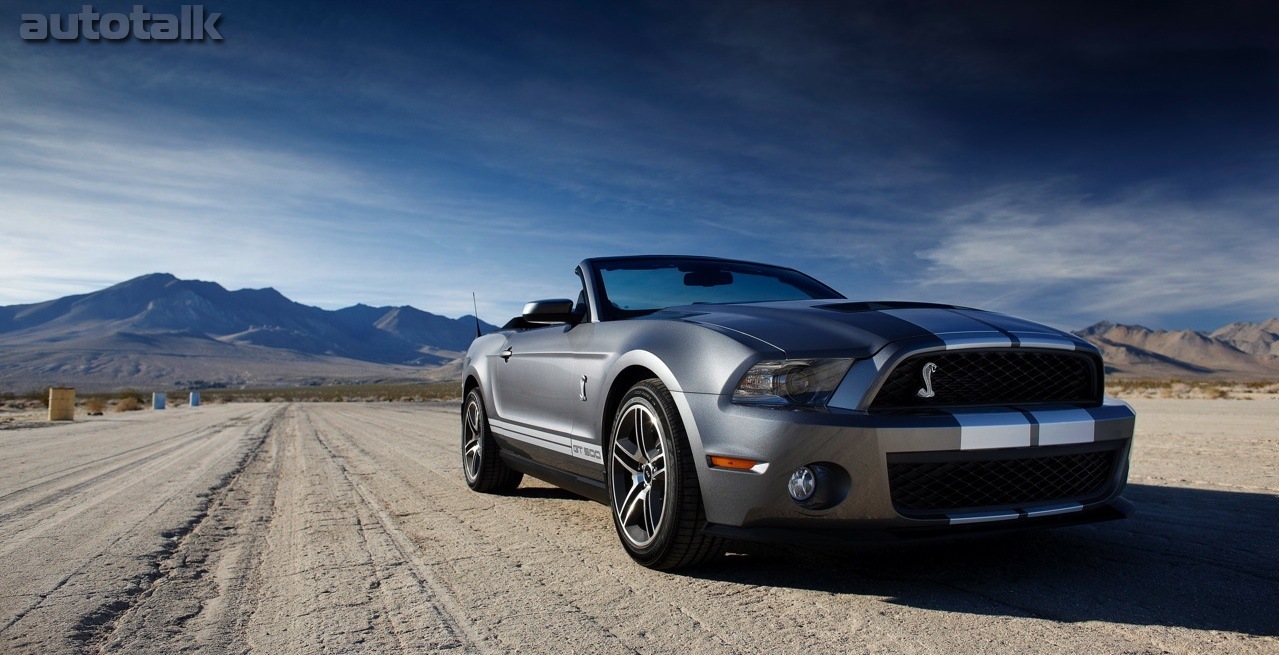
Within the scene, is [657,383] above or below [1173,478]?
above

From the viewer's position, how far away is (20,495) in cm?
617

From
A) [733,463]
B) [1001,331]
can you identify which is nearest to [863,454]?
[733,463]

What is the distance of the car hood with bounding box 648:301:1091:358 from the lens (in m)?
3.14

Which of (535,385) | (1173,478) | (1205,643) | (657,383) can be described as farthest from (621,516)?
(1173,478)

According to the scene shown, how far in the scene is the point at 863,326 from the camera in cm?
328

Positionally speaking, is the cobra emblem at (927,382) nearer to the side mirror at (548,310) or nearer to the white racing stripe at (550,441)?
the white racing stripe at (550,441)

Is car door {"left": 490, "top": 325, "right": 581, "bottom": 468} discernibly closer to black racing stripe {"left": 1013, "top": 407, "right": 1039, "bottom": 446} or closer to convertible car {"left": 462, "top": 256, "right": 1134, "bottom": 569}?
convertible car {"left": 462, "top": 256, "right": 1134, "bottom": 569}

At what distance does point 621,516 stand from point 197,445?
10.1 metres

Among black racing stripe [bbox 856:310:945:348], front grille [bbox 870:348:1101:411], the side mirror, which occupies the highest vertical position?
the side mirror

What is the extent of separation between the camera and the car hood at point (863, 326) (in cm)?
314

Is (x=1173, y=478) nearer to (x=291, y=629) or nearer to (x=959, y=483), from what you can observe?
(x=959, y=483)

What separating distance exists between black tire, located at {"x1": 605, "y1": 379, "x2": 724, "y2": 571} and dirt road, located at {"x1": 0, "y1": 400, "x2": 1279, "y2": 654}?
4.9 inches

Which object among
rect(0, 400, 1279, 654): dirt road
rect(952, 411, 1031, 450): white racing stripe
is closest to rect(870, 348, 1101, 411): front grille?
rect(952, 411, 1031, 450): white racing stripe

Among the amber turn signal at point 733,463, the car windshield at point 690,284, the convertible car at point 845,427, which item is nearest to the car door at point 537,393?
the car windshield at point 690,284
